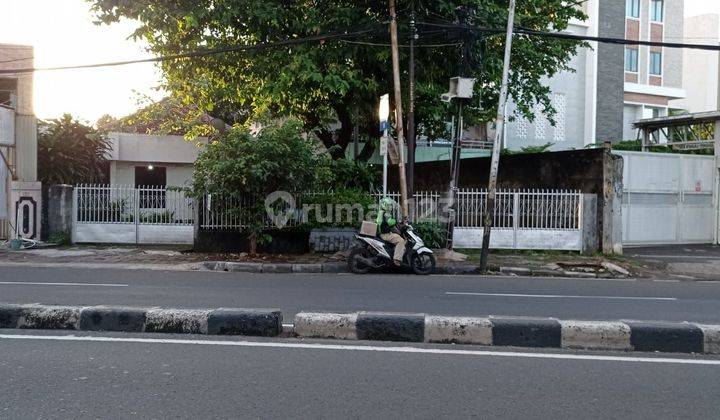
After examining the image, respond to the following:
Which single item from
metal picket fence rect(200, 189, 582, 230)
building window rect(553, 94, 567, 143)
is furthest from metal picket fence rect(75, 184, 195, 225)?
building window rect(553, 94, 567, 143)

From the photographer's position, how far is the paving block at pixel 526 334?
6.00 meters

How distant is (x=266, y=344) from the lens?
5859mm

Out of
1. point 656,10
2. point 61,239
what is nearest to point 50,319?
point 61,239

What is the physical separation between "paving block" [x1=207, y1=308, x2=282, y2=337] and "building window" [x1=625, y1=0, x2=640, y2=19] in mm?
30696

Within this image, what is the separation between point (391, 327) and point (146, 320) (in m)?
2.52

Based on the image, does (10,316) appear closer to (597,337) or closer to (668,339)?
(597,337)

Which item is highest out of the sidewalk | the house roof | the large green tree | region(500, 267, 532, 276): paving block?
the large green tree

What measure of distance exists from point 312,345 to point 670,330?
3.47 meters

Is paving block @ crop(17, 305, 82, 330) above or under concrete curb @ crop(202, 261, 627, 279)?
above

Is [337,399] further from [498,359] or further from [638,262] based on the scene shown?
[638,262]

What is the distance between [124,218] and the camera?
53.3 ft

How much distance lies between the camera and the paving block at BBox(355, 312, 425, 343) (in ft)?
20.0

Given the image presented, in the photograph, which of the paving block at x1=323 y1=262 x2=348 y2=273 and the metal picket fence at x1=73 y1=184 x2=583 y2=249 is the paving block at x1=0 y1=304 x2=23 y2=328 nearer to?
the paving block at x1=323 y1=262 x2=348 y2=273

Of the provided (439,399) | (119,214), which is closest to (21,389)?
(439,399)
